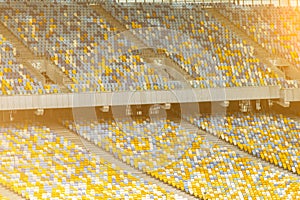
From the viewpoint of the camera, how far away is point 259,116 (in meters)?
19.7

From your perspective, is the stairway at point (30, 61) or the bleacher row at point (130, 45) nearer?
the stairway at point (30, 61)

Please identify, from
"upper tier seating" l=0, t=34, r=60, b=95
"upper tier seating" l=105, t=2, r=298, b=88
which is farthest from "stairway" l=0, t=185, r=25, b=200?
"upper tier seating" l=105, t=2, r=298, b=88

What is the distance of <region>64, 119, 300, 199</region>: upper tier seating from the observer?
1700 centimetres

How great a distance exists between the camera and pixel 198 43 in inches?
801

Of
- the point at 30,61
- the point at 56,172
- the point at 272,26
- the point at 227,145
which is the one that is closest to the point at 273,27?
the point at 272,26

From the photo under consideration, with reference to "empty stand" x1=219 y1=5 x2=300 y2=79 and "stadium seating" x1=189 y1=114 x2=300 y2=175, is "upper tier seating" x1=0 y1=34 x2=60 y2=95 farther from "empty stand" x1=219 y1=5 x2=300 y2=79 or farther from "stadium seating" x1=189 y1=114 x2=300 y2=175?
"empty stand" x1=219 y1=5 x2=300 y2=79

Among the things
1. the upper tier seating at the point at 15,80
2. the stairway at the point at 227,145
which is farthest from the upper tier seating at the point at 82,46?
the stairway at the point at 227,145

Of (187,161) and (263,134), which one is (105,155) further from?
(263,134)

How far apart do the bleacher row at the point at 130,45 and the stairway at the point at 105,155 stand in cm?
107

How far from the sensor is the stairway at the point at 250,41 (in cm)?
2047

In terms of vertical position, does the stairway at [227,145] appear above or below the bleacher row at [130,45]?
below

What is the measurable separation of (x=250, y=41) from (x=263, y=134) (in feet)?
11.6

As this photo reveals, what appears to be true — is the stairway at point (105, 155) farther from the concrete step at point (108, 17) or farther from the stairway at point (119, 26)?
the concrete step at point (108, 17)

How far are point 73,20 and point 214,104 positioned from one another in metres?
4.63
